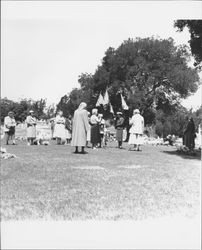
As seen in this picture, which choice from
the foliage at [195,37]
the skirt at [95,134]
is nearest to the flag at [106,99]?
the foliage at [195,37]

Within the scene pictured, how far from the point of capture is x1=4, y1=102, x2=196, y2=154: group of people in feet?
32.1

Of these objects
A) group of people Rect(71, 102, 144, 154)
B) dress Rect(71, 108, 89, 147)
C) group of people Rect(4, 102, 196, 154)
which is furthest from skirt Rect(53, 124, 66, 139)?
dress Rect(71, 108, 89, 147)

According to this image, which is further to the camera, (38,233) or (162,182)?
(162,182)

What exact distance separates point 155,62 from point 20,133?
6438 mm

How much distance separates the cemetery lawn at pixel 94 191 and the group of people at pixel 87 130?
3.35 ft

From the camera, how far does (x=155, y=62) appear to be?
690 cm

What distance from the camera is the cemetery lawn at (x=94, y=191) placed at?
17.5 feet

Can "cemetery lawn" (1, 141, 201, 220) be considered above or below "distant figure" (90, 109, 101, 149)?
below

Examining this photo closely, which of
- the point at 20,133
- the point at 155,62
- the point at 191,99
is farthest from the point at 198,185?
the point at 20,133

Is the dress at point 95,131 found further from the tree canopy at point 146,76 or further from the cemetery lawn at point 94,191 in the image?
the tree canopy at point 146,76

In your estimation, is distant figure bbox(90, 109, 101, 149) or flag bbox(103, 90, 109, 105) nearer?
flag bbox(103, 90, 109, 105)

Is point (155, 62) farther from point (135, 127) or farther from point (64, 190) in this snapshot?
point (135, 127)

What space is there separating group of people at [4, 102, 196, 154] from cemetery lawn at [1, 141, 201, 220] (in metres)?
1.02

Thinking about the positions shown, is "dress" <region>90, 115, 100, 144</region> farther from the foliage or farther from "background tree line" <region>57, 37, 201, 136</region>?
the foliage
